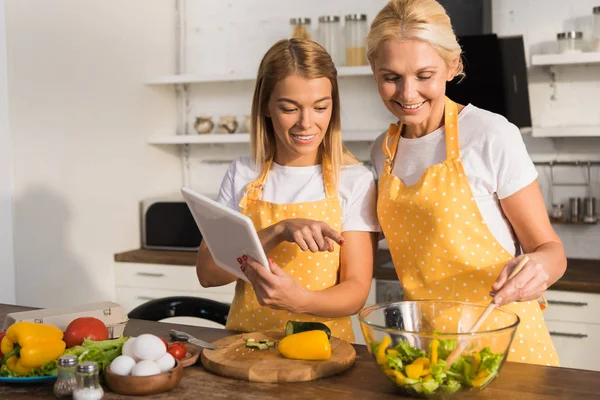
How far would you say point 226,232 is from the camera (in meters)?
1.58

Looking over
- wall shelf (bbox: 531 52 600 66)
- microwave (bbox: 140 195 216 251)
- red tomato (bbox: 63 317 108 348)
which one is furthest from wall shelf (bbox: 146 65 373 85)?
red tomato (bbox: 63 317 108 348)

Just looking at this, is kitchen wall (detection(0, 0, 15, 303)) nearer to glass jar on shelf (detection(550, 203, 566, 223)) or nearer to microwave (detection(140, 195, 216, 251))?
microwave (detection(140, 195, 216, 251))

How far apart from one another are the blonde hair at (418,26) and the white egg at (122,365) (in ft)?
2.85

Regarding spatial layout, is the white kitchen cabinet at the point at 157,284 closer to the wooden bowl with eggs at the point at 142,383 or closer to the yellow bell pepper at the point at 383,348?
the wooden bowl with eggs at the point at 142,383

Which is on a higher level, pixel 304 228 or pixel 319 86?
pixel 319 86

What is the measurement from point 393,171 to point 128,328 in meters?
0.76

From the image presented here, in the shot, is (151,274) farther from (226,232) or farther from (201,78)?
(226,232)

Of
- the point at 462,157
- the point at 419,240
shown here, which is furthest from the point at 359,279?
the point at 462,157

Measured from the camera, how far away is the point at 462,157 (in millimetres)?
1720

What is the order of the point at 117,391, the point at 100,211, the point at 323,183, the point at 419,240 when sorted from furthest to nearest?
the point at 100,211 → the point at 323,183 → the point at 419,240 → the point at 117,391

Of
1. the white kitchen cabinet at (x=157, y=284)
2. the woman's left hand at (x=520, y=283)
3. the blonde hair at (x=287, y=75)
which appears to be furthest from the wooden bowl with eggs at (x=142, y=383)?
the white kitchen cabinet at (x=157, y=284)

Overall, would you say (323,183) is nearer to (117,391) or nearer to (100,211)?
(117,391)

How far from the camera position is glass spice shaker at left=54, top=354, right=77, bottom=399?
133cm

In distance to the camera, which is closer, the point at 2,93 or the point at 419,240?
the point at 419,240
